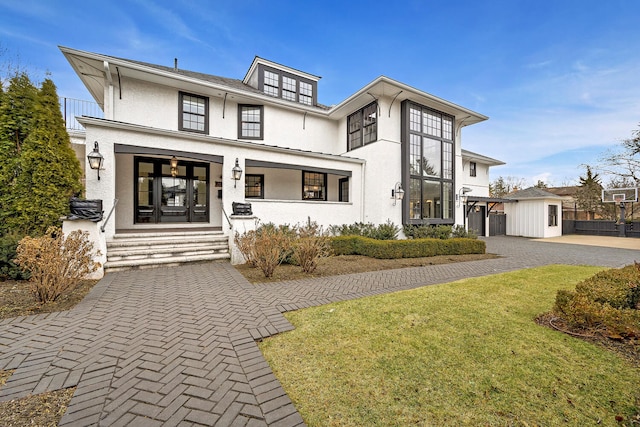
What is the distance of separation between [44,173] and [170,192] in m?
4.51

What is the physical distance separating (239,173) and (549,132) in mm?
26136

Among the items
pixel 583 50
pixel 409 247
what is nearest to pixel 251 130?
pixel 409 247

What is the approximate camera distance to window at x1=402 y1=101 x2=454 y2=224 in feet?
38.3

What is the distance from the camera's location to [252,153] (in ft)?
32.4

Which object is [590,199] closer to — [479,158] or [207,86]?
[479,158]

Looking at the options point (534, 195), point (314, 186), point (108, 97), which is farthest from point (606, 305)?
point (534, 195)

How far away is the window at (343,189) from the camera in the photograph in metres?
13.4

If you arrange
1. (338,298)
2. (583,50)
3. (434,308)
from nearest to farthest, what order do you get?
(434,308), (338,298), (583,50)

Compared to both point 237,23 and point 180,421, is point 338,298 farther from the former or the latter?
point 237,23

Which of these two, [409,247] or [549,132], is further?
[549,132]

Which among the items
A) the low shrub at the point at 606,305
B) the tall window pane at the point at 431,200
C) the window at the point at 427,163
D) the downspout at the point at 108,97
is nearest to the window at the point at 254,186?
the downspout at the point at 108,97

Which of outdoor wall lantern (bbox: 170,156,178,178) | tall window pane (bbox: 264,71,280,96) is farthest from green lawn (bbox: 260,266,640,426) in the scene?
tall window pane (bbox: 264,71,280,96)

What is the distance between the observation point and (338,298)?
4.81 m

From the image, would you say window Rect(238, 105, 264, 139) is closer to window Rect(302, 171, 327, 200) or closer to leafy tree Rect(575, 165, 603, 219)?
window Rect(302, 171, 327, 200)
